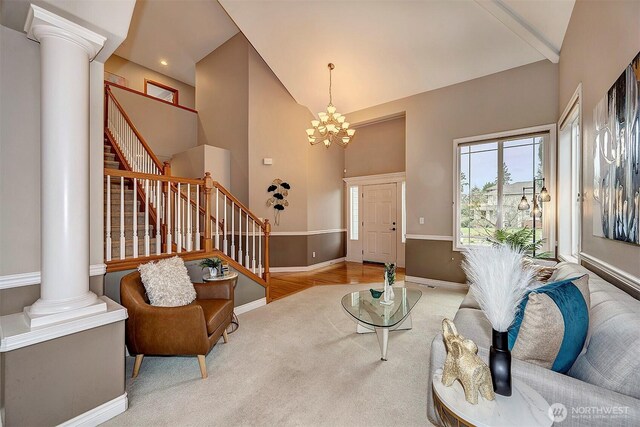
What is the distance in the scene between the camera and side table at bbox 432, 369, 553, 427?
894mm

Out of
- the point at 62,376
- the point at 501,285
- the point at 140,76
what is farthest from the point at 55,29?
the point at 140,76

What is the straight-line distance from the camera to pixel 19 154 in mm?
1721

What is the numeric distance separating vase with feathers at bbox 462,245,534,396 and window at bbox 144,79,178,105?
892 centimetres

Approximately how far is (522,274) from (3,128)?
9.42ft

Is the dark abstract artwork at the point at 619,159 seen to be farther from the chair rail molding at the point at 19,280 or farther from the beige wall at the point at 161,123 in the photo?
the beige wall at the point at 161,123

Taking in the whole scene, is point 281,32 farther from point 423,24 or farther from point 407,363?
point 407,363

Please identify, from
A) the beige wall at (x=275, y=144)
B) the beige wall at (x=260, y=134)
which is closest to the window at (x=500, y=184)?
the beige wall at (x=260, y=134)

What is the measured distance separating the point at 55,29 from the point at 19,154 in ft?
2.62

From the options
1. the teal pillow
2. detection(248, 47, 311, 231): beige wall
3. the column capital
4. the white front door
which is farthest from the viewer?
the white front door

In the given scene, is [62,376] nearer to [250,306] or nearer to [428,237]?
[250,306]

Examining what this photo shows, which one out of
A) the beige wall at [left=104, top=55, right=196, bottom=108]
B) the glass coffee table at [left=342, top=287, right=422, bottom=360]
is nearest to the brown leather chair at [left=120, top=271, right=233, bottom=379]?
the glass coffee table at [left=342, top=287, right=422, bottom=360]

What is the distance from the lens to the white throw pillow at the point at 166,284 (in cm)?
220

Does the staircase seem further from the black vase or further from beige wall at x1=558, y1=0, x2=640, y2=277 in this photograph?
beige wall at x1=558, y1=0, x2=640, y2=277

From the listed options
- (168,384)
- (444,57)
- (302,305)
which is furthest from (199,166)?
(444,57)
